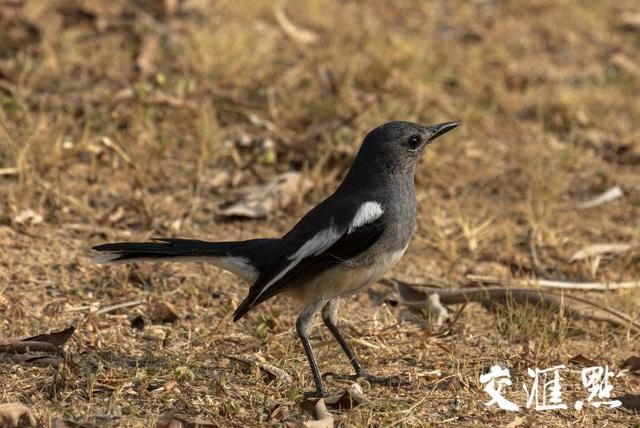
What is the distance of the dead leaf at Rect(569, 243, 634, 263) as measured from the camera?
6961mm

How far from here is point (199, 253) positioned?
541 centimetres

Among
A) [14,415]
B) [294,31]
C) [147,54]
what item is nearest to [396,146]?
[14,415]

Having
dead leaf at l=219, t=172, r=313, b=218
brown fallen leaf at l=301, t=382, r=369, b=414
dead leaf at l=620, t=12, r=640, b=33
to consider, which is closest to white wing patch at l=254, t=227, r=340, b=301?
brown fallen leaf at l=301, t=382, r=369, b=414

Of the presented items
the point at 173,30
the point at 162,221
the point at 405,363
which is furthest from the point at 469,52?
the point at 405,363

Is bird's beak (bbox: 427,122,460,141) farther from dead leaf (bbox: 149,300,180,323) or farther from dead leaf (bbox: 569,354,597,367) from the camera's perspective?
dead leaf (bbox: 149,300,180,323)

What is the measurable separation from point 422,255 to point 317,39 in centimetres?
379

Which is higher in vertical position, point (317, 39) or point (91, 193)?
point (317, 39)

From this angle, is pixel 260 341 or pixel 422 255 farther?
pixel 422 255

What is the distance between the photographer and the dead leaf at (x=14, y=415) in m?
4.30

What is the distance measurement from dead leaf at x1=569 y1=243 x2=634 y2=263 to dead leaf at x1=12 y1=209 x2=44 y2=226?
3650 millimetres

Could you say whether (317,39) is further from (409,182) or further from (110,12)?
(409,182)

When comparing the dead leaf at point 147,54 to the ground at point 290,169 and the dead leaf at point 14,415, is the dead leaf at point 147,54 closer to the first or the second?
the ground at point 290,169

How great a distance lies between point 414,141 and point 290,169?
96.3 inches

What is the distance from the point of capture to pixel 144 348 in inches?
215
